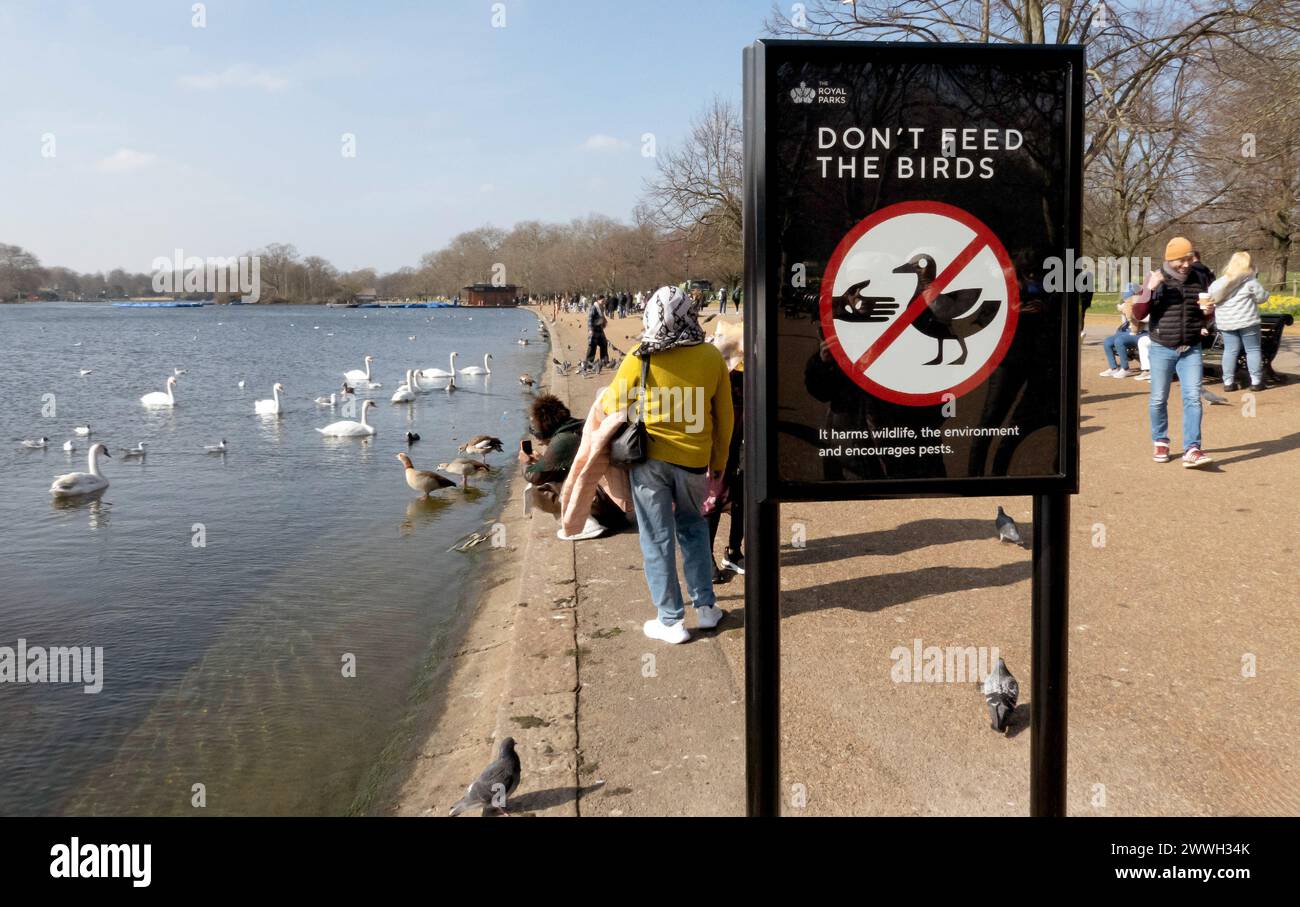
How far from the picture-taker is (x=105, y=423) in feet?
73.6

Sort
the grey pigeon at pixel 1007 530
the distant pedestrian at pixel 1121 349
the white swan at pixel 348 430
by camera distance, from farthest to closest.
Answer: the white swan at pixel 348 430
the distant pedestrian at pixel 1121 349
the grey pigeon at pixel 1007 530

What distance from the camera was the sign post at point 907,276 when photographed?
2.66 metres

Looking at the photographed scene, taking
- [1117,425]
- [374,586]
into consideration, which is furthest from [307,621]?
[1117,425]

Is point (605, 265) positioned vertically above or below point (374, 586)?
above

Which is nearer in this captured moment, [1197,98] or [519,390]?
[1197,98]

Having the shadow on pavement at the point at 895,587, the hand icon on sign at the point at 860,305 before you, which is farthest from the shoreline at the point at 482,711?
the hand icon on sign at the point at 860,305

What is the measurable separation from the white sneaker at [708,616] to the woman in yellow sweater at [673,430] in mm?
162

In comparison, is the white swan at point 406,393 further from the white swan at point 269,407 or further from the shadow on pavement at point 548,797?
the shadow on pavement at point 548,797

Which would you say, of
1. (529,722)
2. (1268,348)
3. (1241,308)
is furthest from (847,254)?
(1268,348)

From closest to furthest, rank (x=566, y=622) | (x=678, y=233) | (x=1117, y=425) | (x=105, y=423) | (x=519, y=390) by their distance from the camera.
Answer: (x=566, y=622) < (x=1117, y=425) < (x=105, y=423) < (x=519, y=390) < (x=678, y=233)

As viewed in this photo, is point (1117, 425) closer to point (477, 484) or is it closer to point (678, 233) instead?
point (477, 484)

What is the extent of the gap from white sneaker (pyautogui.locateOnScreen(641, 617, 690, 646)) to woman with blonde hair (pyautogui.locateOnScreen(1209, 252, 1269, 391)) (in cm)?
857

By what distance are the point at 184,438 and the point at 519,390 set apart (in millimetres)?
10406
